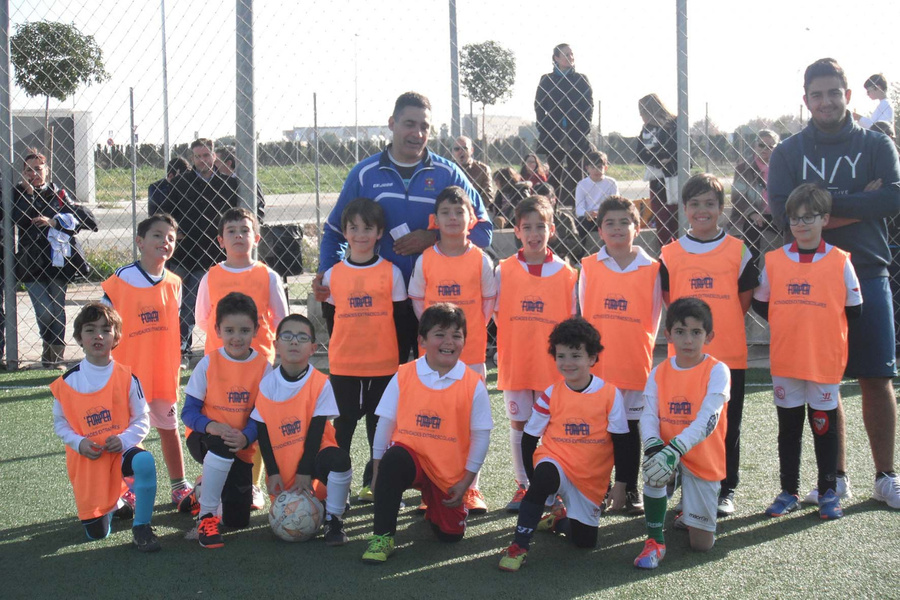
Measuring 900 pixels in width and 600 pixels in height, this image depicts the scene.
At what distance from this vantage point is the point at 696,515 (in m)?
3.24

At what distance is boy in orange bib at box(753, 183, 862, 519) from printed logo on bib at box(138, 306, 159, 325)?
2.70 m

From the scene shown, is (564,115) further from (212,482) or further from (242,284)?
(212,482)

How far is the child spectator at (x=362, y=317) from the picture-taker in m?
3.84

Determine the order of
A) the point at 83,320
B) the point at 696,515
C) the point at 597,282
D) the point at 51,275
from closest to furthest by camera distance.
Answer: the point at 696,515 → the point at 83,320 → the point at 597,282 → the point at 51,275

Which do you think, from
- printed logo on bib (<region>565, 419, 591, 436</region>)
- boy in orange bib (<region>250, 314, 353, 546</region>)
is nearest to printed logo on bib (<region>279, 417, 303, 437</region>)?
boy in orange bib (<region>250, 314, 353, 546</region>)

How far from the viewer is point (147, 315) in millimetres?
3963

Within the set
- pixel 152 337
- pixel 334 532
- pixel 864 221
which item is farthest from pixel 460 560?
pixel 864 221

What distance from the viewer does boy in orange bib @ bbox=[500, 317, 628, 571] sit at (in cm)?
329

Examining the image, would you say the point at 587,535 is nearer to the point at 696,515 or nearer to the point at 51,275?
the point at 696,515

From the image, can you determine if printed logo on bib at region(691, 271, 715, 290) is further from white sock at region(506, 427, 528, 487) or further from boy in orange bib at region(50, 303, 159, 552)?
boy in orange bib at region(50, 303, 159, 552)

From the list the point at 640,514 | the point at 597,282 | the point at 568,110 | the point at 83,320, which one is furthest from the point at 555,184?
the point at 83,320

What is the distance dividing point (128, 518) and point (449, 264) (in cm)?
176

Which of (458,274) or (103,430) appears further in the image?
(458,274)

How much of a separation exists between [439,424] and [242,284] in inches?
49.8
